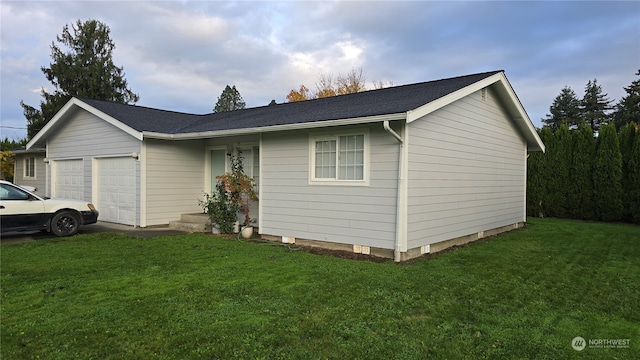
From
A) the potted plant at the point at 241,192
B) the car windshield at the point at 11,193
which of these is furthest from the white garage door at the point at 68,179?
the potted plant at the point at 241,192

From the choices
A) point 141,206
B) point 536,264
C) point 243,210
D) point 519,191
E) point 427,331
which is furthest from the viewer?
point 519,191

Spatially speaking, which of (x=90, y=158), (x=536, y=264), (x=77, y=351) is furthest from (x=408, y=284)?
(x=90, y=158)

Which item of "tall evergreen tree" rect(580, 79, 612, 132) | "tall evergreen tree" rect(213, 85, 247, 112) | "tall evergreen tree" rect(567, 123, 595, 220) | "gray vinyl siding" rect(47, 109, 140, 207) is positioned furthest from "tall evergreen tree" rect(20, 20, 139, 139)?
"tall evergreen tree" rect(580, 79, 612, 132)

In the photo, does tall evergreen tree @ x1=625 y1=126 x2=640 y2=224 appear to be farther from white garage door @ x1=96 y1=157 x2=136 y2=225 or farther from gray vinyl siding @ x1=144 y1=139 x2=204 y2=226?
white garage door @ x1=96 y1=157 x2=136 y2=225

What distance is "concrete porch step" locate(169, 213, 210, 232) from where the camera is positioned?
33.9ft

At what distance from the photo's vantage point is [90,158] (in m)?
12.3

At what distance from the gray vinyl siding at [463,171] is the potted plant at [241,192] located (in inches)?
171

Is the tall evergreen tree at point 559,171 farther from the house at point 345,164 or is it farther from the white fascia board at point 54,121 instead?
the white fascia board at point 54,121

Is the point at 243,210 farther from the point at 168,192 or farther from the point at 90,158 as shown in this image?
the point at 90,158

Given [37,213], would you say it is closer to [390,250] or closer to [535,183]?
[390,250]

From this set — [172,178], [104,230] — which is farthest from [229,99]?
[104,230]

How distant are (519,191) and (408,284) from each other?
8609 millimetres

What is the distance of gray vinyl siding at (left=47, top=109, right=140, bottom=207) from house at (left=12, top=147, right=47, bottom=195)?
3138mm

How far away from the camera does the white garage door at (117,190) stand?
36.0 ft
